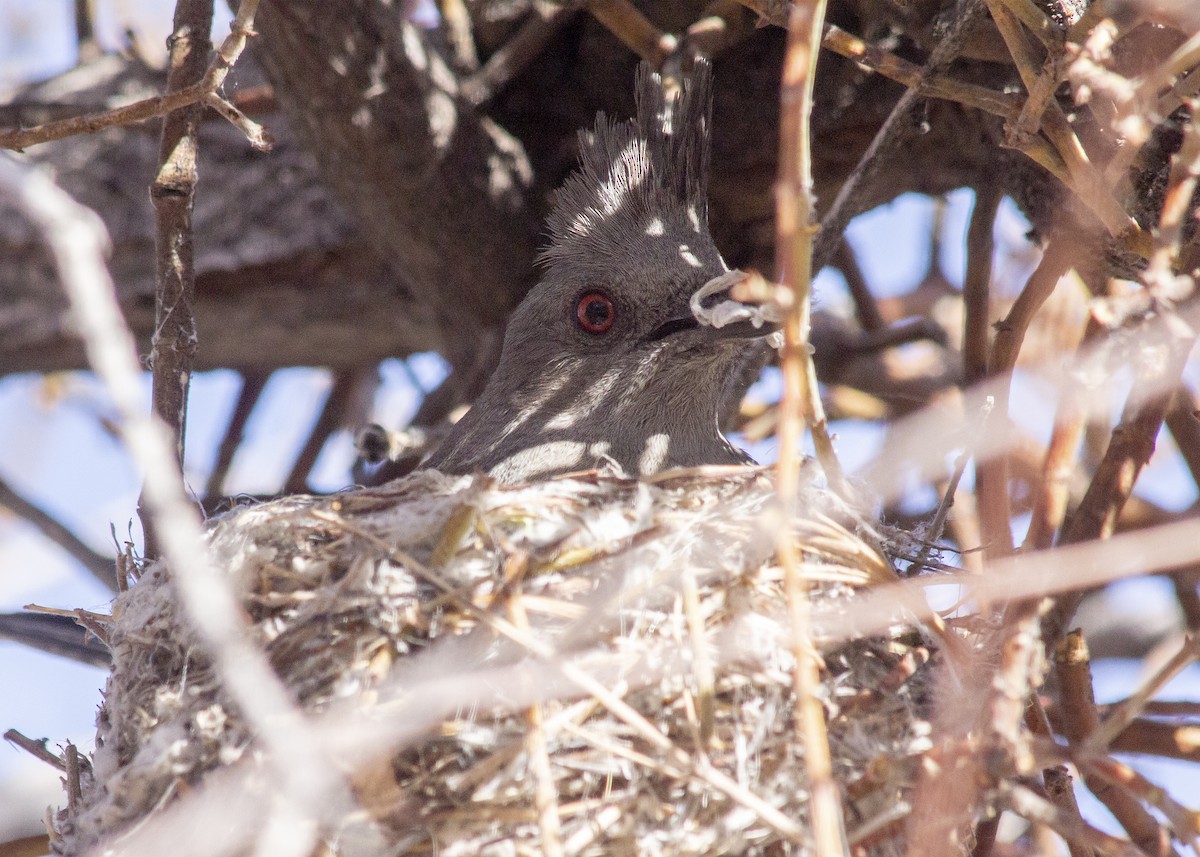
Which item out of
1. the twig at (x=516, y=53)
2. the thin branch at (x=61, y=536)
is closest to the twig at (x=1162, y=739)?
the twig at (x=516, y=53)

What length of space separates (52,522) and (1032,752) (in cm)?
349

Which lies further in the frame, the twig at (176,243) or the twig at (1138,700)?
the twig at (176,243)

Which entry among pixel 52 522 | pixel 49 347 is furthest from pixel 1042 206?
pixel 49 347

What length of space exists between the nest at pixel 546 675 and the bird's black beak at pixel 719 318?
0.64m

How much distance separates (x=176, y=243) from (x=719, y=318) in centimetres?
146

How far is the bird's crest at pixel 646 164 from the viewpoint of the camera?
3947mm

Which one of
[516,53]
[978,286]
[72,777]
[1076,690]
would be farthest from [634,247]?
[72,777]

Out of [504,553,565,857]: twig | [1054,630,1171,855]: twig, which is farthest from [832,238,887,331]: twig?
[504,553,565,857]: twig

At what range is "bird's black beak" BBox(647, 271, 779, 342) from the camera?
10.6 feet

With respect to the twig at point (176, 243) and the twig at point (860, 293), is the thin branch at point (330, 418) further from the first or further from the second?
the twig at point (860, 293)

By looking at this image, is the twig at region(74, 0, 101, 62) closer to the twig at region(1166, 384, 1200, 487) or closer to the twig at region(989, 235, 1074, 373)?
the twig at region(989, 235, 1074, 373)

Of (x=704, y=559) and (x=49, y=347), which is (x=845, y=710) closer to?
(x=704, y=559)

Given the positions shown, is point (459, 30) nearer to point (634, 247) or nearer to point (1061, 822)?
point (634, 247)

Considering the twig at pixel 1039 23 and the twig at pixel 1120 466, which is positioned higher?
the twig at pixel 1039 23
